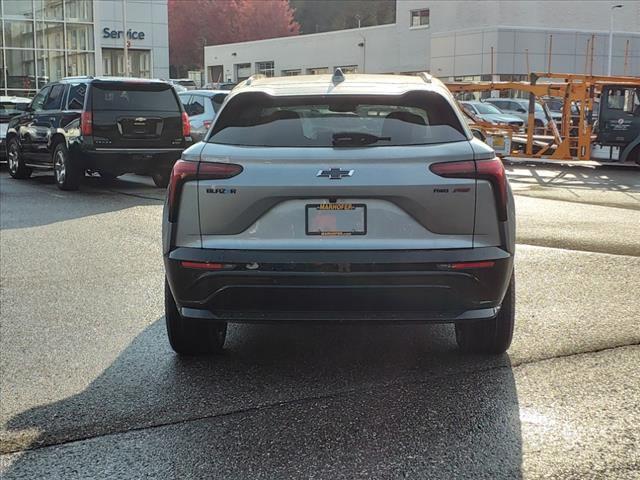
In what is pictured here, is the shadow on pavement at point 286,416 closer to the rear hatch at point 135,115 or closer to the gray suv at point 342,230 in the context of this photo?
the gray suv at point 342,230

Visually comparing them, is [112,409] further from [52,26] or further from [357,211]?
[52,26]

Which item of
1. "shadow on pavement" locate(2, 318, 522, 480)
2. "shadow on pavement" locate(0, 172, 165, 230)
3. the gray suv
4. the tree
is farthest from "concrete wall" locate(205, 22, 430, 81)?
the gray suv

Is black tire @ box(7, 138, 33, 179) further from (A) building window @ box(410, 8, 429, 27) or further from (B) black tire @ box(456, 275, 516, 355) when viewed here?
(A) building window @ box(410, 8, 429, 27)

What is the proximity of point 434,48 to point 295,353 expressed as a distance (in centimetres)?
5449

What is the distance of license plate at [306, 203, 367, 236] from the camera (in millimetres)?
4266

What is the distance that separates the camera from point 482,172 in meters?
4.29

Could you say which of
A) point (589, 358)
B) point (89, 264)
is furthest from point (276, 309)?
point (89, 264)

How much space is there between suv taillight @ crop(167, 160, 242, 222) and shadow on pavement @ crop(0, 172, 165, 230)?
6.88 metres

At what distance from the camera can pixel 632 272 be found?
25.3 feet

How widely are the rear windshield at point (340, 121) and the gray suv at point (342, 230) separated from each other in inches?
1.0

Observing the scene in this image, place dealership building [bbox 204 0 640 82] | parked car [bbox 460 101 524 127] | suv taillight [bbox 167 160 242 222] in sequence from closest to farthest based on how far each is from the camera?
suv taillight [bbox 167 160 242 222] < parked car [bbox 460 101 524 127] < dealership building [bbox 204 0 640 82]

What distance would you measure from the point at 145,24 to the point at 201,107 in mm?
34692

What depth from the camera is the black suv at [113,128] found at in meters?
13.5

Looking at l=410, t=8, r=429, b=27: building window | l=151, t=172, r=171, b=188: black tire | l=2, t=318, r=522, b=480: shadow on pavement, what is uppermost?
l=410, t=8, r=429, b=27: building window
